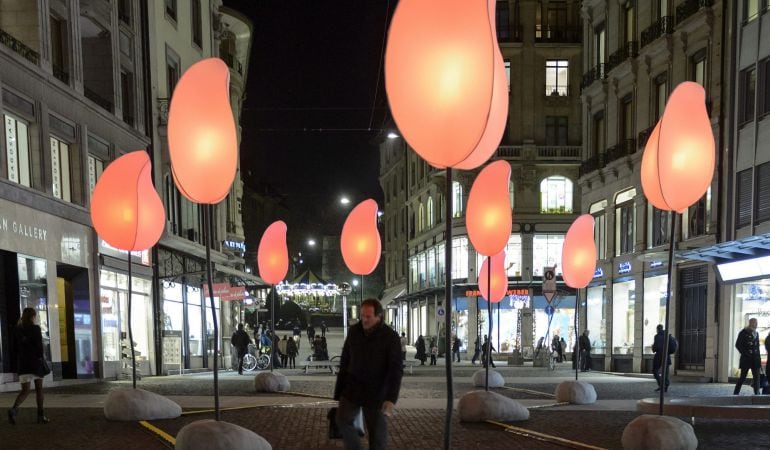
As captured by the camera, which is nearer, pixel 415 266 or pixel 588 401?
pixel 588 401

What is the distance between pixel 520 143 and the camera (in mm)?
47625

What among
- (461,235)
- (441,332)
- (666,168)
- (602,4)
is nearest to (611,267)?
(602,4)

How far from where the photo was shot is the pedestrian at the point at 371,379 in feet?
21.6

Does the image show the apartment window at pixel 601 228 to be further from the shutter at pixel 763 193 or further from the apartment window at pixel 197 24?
the apartment window at pixel 197 24

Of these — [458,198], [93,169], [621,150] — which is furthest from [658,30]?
[458,198]

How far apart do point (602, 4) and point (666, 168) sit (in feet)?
84.7

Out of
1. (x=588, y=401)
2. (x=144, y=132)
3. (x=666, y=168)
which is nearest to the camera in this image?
(x=666, y=168)

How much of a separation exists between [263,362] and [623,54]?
61.1 feet

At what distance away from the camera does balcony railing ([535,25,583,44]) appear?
4681 centimetres

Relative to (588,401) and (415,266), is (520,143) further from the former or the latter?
(588,401)

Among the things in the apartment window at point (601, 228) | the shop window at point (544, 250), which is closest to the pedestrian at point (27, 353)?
the apartment window at point (601, 228)

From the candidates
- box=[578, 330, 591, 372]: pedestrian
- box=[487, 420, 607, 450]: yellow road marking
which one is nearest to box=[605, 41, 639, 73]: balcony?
box=[578, 330, 591, 372]: pedestrian

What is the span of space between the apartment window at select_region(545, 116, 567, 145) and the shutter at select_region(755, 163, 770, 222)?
87.7ft

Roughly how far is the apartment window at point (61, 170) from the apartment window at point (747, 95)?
19350 mm
